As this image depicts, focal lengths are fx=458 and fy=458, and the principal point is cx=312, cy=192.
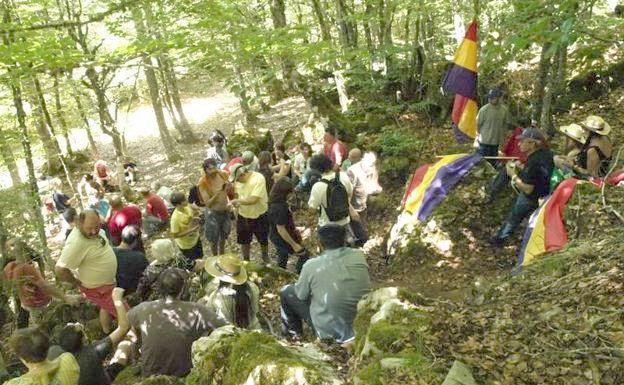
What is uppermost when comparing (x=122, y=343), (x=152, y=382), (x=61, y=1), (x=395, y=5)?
(x=61, y=1)

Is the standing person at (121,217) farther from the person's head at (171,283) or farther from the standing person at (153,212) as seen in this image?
the person's head at (171,283)

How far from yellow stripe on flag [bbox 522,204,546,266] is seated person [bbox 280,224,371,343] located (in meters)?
2.24

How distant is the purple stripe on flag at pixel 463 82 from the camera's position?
7988mm

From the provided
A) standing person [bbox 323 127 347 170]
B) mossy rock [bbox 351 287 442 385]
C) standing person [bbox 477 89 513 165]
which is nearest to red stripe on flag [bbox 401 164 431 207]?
standing person [bbox 477 89 513 165]

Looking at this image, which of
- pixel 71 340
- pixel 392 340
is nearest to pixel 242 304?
pixel 71 340

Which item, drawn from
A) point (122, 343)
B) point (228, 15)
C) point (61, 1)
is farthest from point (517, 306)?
point (61, 1)

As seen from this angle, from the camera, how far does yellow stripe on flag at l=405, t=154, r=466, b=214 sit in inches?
302

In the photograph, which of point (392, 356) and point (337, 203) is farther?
point (337, 203)

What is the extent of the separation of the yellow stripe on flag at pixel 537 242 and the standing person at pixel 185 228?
15.1 ft

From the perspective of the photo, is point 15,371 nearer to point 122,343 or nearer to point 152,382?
point 122,343

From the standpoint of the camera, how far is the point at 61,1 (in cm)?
1311

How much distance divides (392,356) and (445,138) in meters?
8.65

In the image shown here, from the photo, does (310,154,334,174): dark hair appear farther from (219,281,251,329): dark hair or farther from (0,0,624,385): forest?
(219,281,251,329): dark hair

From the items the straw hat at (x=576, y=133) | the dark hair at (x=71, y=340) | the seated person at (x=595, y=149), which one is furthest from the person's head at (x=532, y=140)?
the dark hair at (x=71, y=340)
